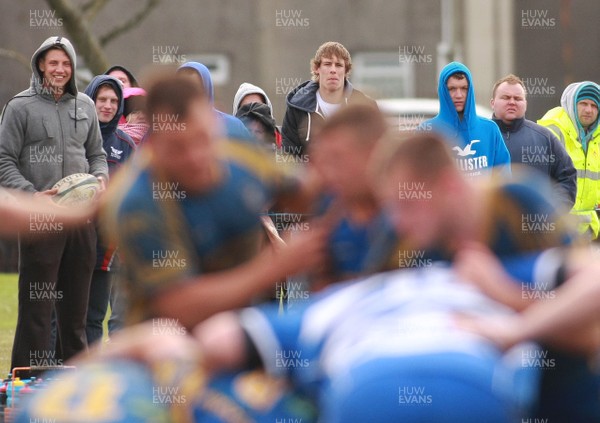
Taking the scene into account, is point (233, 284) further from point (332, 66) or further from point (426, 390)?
point (332, 66)

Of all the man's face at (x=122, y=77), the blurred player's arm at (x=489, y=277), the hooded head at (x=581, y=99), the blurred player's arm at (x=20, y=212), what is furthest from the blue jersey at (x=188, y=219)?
the hooded head at (x=581, y=99)

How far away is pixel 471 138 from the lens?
10.7 meters

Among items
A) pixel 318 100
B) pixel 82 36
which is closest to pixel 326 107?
→ pixel 318 100

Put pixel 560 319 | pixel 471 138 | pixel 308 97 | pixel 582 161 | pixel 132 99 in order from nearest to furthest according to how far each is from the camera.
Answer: pixel 560 319 < pixel 471 138 < pixel 308 97 < pixel 132 99 < pixel 582 161

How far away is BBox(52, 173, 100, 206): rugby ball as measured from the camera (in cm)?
922

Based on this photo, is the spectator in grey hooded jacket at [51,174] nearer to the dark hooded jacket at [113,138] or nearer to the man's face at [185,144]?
the dark hooded jacket at [113,138]

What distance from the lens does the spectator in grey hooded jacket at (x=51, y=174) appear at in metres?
9.93

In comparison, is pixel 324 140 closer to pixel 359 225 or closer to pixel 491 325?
pixel 359 225

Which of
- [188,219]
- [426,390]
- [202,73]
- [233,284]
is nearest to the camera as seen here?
[426,390]

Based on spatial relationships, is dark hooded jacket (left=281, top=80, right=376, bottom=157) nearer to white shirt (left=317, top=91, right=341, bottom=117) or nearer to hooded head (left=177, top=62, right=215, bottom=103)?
white shirt (left=317, top=91, right=341, bottom=117)

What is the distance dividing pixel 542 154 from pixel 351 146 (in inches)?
231

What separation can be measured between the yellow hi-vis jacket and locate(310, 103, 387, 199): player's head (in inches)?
273

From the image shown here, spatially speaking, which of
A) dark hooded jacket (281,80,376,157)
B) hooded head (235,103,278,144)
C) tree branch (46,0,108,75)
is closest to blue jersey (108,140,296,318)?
hooded head (235,103,278,144)

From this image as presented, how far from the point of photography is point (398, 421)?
4332 mm
